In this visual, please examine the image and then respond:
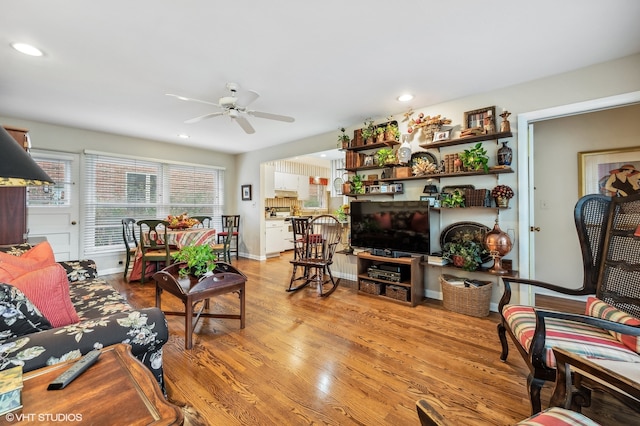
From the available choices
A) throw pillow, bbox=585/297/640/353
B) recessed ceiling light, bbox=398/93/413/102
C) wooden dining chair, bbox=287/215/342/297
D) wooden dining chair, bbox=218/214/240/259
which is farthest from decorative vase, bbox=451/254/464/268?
wooden dining chair, bbox=218/214/240/259

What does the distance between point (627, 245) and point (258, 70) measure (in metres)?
3.03

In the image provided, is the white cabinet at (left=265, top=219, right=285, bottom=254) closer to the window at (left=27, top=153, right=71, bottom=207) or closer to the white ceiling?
the white ceiling

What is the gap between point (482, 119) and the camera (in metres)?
3.01

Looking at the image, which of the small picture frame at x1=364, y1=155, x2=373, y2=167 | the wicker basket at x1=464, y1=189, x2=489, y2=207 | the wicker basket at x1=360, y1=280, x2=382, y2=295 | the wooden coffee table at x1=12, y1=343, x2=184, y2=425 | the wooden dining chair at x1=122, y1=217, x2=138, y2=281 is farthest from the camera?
the wooden dining chair at x1=122, y1=217, x2=138, y2=281

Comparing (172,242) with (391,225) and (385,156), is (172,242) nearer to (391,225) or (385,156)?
(391,225)

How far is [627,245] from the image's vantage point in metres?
1.64

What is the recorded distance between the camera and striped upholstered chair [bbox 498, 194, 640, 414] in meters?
1.34

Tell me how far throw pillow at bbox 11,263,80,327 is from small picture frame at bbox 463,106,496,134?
3632 mm

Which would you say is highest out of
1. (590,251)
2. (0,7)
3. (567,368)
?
(0,7)

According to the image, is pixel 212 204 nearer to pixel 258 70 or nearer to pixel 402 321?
pixel 258 70

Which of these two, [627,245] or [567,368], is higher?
[627,245]

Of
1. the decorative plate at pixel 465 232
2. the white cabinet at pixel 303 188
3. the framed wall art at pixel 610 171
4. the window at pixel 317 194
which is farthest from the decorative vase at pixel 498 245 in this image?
the window at pixel 317 194

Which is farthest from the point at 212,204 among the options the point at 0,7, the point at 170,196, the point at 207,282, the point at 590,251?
the point at 590,251

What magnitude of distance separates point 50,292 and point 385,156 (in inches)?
133
